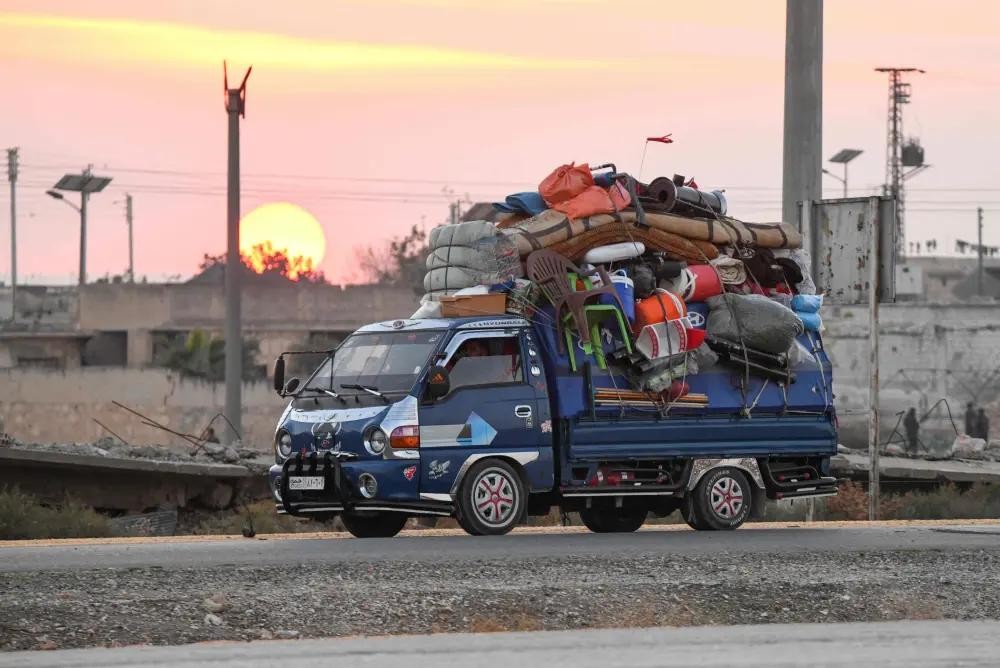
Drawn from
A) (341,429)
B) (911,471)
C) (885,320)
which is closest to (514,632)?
(341,429)

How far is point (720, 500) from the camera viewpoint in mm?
18016

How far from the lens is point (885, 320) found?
210ft

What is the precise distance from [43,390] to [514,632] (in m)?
56.3

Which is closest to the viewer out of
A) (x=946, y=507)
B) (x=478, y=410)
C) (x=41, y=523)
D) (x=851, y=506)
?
(x=478, y=410)

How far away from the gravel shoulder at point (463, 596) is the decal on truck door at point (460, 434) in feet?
8.37

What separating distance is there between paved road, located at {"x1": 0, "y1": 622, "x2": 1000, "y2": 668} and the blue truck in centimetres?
591

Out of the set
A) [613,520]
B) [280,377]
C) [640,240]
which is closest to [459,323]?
[280,377]

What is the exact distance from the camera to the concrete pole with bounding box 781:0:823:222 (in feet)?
80.7

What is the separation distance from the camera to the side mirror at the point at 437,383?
16406 millimetres

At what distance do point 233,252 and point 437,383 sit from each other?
64.4 ft

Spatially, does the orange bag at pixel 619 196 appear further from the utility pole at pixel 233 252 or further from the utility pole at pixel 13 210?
the utility pole at pixel 13 210

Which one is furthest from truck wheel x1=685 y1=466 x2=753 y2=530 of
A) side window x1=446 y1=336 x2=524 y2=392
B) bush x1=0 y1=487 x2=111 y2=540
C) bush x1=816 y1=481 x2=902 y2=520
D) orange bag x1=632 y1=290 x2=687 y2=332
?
bush x1=0 y1=487 x2=111 y2=540

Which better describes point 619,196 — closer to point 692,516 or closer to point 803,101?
point 692,516

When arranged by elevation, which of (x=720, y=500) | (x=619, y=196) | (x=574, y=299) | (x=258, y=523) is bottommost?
(x=258, y=523)
